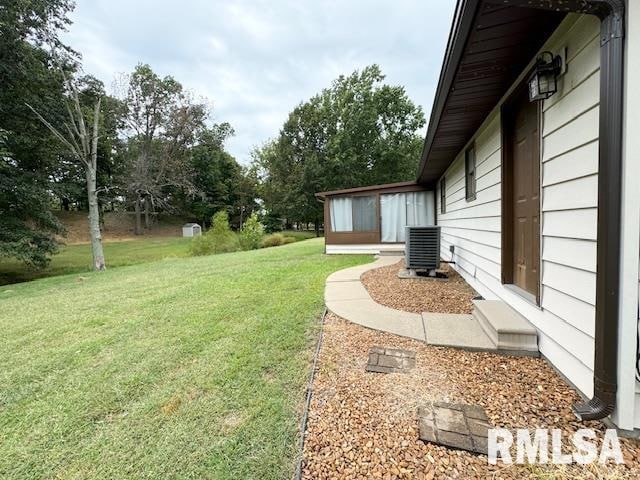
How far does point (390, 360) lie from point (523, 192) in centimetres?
210

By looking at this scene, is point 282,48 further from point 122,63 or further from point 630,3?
point 630,3

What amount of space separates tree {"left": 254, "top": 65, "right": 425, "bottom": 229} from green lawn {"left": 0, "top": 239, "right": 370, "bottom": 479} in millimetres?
19794

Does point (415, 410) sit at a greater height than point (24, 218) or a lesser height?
lesser

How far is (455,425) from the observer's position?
1555mm

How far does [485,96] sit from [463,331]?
7.97ft

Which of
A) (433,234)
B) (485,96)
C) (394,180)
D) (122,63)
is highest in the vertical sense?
(122,63)

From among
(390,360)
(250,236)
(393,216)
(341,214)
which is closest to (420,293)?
(390,360)

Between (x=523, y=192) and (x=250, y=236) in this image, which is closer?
(x=523, y=192)

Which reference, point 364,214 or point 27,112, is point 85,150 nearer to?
point 27,112

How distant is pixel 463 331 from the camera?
2719 mm

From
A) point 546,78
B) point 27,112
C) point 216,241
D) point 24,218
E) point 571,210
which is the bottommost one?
point 216,241

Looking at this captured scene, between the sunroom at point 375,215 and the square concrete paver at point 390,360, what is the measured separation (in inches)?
250

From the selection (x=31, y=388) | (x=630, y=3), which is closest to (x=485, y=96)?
(x=630, y=3)

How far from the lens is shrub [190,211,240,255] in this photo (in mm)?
12836
